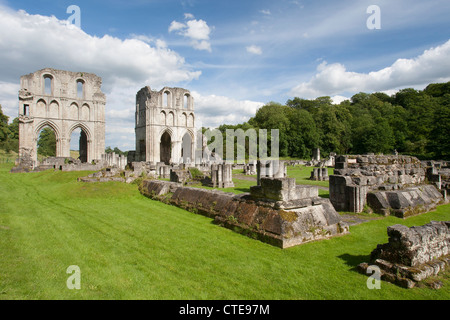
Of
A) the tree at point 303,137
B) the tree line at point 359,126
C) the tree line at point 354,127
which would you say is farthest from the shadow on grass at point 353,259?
the tree at point 303,137

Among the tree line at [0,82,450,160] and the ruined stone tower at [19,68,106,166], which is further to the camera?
the tree line at [0,82,450,160]

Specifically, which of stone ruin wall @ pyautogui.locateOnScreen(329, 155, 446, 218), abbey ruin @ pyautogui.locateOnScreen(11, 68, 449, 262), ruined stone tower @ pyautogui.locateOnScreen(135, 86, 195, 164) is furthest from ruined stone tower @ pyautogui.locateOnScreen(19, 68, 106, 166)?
stone ruin wall @ pyautogui.locateOnScreen(329, 155, 446, 218)

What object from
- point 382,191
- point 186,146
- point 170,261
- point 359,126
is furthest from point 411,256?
point 359,126

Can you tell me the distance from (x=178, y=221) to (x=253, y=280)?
12.1 feet

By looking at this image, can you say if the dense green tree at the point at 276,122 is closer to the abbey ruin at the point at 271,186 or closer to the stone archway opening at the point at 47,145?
the abbey ruin at the point at 271,186

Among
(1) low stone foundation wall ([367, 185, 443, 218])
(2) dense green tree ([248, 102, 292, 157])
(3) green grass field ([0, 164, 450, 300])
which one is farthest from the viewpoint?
(2) dense green tree ([248, 102, 292, 157])

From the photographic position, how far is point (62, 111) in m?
30.2

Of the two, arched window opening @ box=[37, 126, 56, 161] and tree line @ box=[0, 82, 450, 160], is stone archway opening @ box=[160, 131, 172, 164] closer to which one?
tree line @ box=[0, 82, 450, 160]

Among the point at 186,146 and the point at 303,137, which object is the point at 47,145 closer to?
the point at 186,146

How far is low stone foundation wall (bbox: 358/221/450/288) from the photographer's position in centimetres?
370

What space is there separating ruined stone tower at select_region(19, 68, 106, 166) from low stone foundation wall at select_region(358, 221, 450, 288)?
98.9 feet

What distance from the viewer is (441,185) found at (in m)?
11.0

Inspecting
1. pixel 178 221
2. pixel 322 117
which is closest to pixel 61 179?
pixel 178 221
